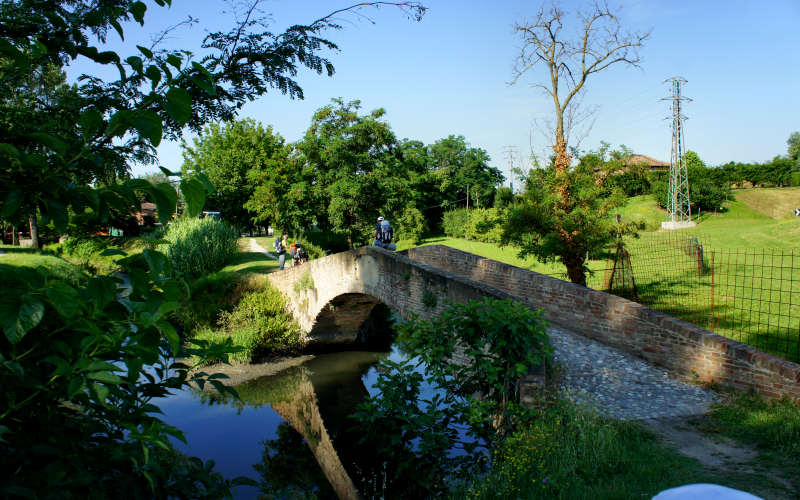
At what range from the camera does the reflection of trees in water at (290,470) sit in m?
7.29

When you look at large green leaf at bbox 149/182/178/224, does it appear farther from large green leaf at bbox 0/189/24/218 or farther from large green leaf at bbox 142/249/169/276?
large green leaf at bbox 0/189/24/218

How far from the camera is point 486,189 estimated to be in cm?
5472

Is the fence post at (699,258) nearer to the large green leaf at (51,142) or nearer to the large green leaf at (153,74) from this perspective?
the large green leaf at (153,74)

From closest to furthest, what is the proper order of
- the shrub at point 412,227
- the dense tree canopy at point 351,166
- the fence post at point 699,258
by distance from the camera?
the fence post at point 699,258
the dense tree canopy at point 351,166
the shrub at point 412,227

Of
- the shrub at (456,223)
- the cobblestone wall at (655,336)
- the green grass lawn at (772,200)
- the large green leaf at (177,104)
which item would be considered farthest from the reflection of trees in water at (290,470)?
the green grass lawn at (772,200)

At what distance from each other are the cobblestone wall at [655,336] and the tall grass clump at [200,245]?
39.0 feet

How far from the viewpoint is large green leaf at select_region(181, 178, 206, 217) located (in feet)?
4.18

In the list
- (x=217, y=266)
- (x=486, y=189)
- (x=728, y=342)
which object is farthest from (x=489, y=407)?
(x=486, y=189)

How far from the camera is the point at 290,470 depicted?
816 cm

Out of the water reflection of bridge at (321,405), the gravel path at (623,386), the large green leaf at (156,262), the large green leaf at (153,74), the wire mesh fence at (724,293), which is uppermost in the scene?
the large green leaf at (153,74)

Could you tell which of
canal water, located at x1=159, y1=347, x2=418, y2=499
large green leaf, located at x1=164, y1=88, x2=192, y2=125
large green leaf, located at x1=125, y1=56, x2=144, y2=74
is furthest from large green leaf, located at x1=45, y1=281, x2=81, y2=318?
canal water, located at x1=159, y1=347, x2=418, y2=499

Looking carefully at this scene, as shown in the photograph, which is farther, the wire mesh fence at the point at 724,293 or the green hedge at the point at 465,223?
→ the green hedge at the point at 465,223

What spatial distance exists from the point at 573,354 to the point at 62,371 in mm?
7660

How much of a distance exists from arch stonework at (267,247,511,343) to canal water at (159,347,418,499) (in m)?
1.41
